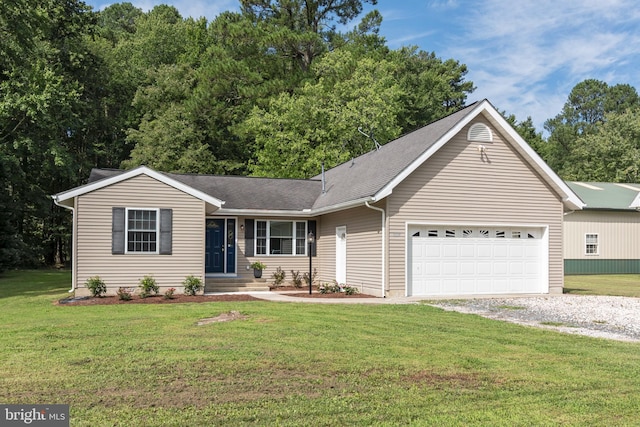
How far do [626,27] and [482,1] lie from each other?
9580mm

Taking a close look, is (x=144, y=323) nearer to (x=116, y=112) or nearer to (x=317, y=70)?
(x=317, y=70)

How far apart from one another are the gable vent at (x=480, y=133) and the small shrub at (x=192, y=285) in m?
9.05

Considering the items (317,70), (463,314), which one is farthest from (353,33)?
(463,314)

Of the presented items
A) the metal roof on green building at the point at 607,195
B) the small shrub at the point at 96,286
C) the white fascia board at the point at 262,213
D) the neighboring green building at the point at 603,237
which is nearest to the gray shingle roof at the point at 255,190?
the white fascia board at the point at 262,213

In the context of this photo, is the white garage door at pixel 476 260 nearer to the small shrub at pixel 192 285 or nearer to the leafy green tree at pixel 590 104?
the small shrub at pixel 192 285

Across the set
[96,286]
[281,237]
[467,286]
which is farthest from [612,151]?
[96,286]

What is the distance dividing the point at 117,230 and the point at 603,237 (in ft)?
77.7

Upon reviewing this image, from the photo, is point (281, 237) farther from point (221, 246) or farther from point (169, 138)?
point (169, 138)

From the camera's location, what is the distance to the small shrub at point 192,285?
16625 mm

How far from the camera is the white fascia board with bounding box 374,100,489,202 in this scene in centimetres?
1571

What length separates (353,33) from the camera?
40.6 m

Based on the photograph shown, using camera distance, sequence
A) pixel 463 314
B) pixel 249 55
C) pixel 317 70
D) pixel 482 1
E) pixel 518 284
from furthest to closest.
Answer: pixel 249 55 → pixel 317 70 → pixel 482 1 → pixel 518 284 → pixel 463 314

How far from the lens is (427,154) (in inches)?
643

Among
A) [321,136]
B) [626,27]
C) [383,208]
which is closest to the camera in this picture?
[383,208]
